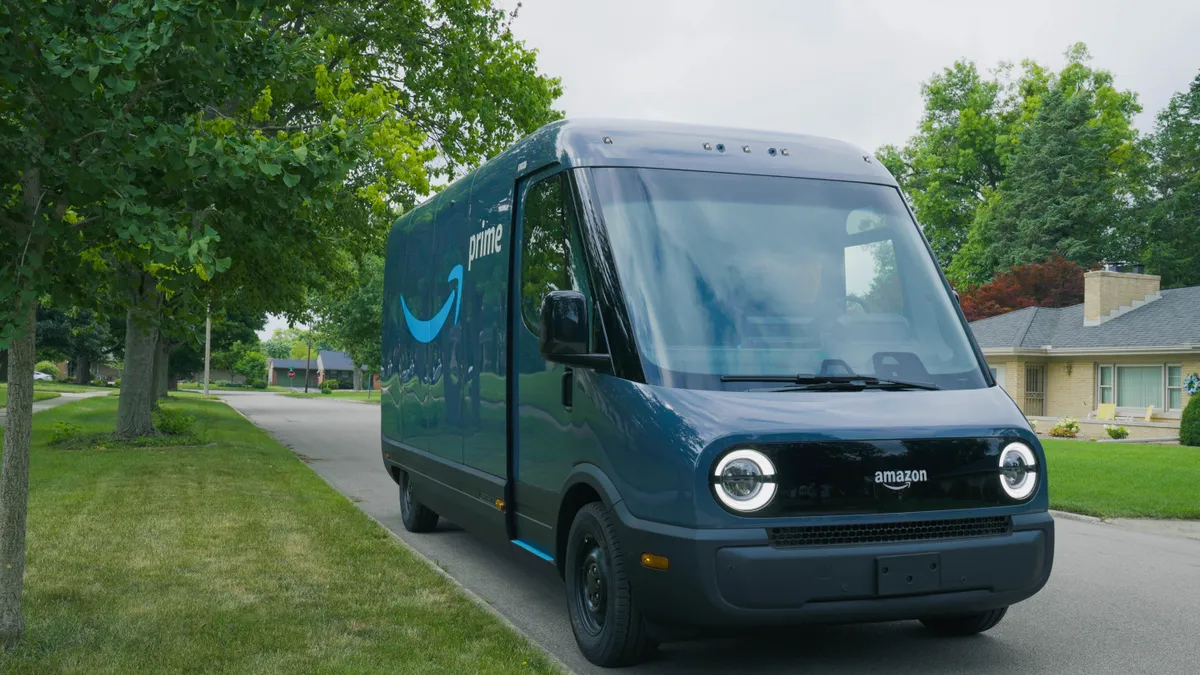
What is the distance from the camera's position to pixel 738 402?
16.3ft

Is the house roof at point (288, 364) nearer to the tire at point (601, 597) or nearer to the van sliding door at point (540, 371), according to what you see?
the van sliding door at point (540, 371)

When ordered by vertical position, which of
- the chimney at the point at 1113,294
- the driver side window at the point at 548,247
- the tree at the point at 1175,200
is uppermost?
the tree at the point at 1175,200

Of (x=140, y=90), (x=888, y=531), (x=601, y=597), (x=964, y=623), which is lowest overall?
(x=964, y=623)

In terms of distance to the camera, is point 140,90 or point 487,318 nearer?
point 140,90

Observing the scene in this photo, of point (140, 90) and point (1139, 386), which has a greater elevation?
point (140, 90)

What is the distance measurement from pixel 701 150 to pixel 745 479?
6.87ft

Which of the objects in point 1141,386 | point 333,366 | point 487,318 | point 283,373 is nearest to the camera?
point 487,318

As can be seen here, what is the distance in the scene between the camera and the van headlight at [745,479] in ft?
15.6

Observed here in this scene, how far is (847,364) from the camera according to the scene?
17.9 feet

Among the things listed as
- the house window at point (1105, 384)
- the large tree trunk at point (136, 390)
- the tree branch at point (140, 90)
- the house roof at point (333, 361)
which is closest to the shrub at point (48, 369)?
the house roof at point (333, 361)

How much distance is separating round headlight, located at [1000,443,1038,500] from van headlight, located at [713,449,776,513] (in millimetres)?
1257

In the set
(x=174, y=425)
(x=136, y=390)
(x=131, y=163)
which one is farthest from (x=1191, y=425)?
(x=131, y=163)

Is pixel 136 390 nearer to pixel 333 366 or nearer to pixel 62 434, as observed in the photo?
pixel 62 434

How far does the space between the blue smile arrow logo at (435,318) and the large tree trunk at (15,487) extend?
322 cm
